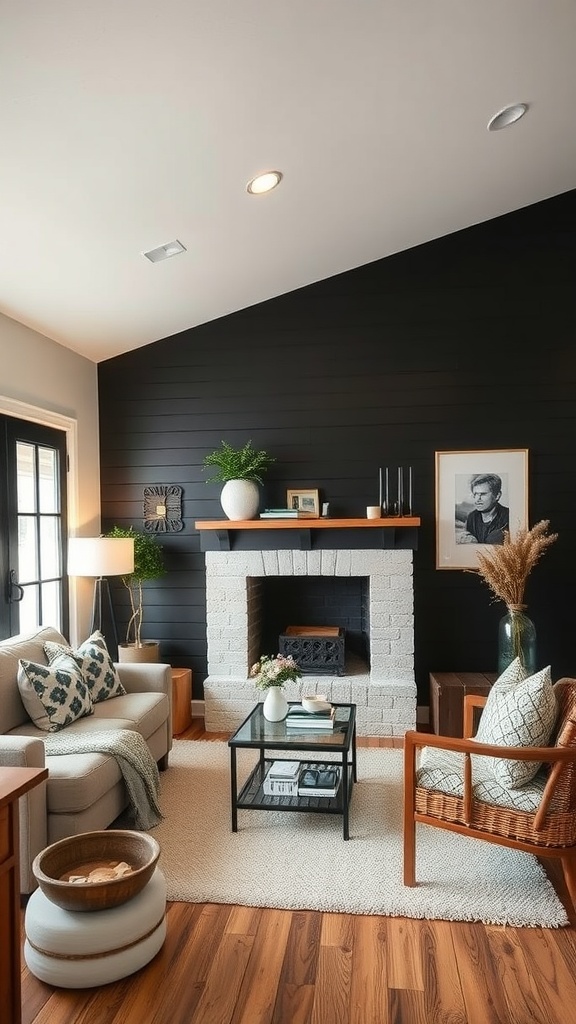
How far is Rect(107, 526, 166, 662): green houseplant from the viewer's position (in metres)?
4.58

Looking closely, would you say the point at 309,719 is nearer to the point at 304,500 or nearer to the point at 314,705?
the point at 314,705

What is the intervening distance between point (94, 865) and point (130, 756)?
664 mm

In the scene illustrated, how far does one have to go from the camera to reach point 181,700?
4566 millimetres

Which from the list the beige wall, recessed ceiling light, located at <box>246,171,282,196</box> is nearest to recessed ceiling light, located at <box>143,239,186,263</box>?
recessed ceiling light, located at <box>246,171,282,196</box>

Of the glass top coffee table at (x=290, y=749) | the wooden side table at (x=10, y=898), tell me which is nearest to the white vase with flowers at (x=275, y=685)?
the glass top coffee table at (x=290, y=749)

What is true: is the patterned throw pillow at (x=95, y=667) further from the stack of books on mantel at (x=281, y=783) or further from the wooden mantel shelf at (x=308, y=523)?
the wooden mantel shelf at (x=308, y=523)

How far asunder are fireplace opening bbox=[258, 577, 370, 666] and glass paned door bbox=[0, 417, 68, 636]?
1.51 metres

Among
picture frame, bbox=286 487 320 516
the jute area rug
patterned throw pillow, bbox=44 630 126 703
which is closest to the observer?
the jute area rug

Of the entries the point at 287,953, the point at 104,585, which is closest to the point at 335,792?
the point at 287,953

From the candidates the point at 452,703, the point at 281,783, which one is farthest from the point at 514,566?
the point at 281,783

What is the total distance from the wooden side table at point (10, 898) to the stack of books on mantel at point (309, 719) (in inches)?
63.3

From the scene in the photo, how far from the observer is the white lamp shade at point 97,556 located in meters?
4.25

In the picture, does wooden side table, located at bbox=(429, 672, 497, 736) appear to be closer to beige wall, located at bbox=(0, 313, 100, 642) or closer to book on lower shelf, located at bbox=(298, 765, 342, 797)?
book on lower shelf, located at bbox=(298, 765, 342, 797)

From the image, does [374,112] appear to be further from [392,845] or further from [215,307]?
[392,845]
